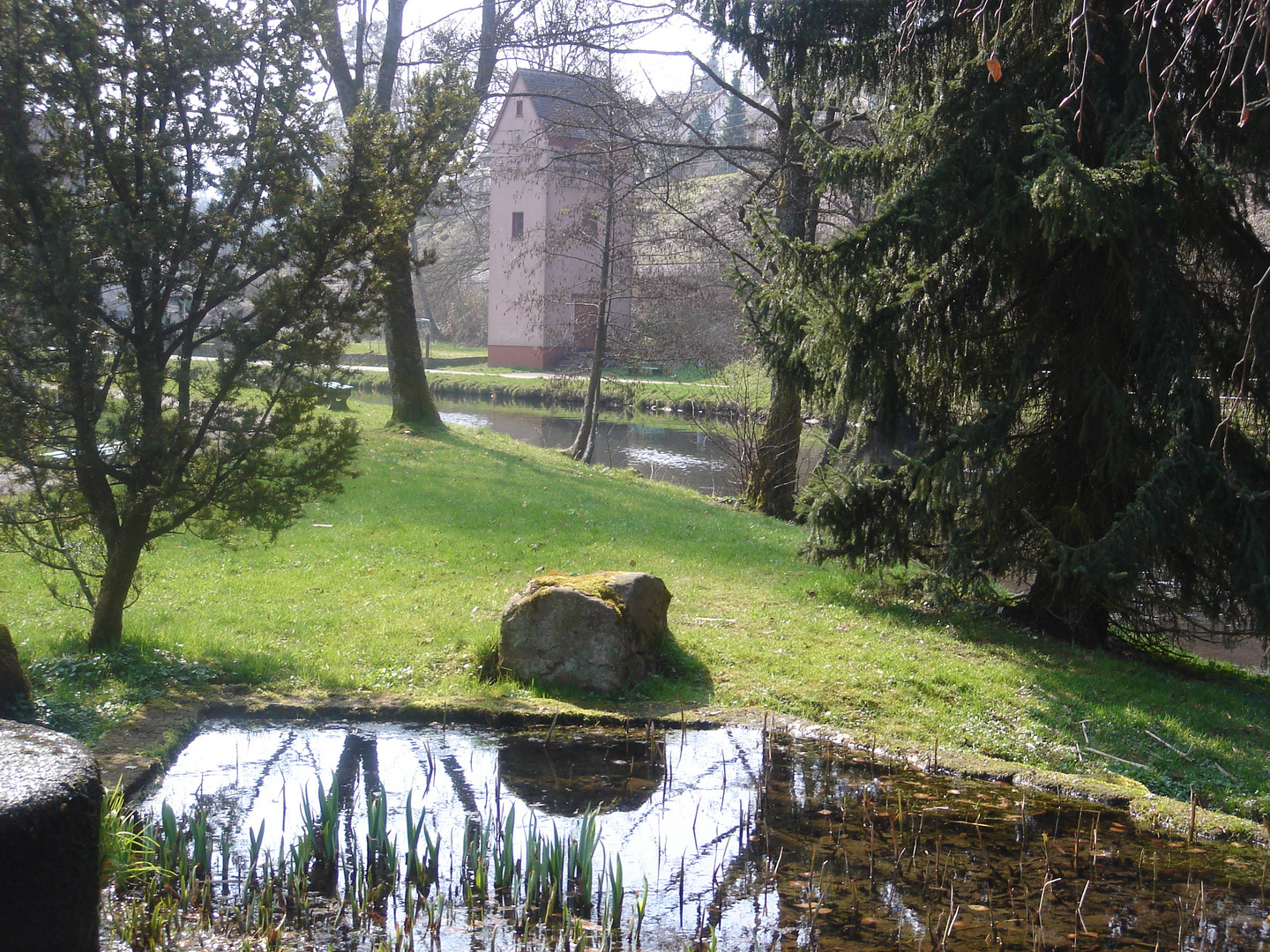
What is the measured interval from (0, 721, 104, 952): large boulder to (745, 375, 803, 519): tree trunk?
15.1m

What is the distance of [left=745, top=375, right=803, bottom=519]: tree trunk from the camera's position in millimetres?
17797

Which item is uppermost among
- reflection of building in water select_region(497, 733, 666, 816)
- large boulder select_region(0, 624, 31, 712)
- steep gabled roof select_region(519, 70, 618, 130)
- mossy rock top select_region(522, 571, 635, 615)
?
steep gabled roof select_region(519, 70, 618, 130)

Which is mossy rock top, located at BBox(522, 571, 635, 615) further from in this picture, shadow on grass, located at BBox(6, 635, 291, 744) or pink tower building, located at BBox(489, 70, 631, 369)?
pink tower building, located at BBox(489, 70, 631, 369)

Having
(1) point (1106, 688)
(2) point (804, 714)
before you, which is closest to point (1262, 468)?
(1) point (1106, 688)

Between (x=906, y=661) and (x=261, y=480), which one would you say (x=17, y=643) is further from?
(x=906, y=661)

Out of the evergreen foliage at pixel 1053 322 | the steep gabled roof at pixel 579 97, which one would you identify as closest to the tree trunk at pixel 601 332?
the steep gabled roof at pixel 579 97

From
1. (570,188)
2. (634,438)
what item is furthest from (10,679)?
(634,438)

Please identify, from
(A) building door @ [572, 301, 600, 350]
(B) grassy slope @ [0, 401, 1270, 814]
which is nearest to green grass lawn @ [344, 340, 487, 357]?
(A) building door @ [572, 301, 600, 350]

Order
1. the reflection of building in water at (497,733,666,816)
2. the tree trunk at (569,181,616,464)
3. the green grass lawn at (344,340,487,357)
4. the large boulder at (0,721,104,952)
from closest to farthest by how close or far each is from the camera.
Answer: the large boulder at (0,721,104,952), the reflection of building in water at (497,733,666,816), the tree trunk at (569,181,616,464), the green grass lawn at (344,340,487,357)

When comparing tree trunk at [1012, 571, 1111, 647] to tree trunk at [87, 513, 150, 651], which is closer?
tree trunk at [87, 513, 150, 651]

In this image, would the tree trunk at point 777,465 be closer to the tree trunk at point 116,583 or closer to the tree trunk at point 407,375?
the tree trunk at point 407,375

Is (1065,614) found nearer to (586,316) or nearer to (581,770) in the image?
(581,770)

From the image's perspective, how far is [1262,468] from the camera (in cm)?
855

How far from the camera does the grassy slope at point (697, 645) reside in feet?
22.7
